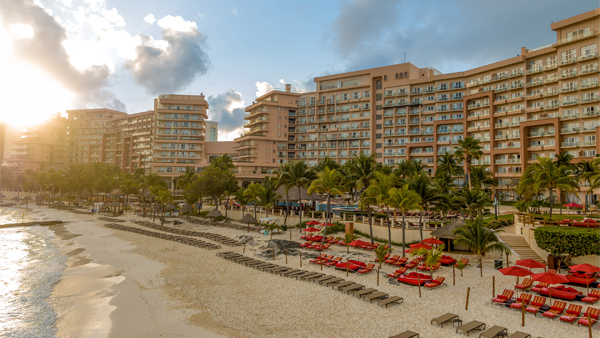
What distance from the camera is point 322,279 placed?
22.8 meters

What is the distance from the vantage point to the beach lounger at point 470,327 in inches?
583

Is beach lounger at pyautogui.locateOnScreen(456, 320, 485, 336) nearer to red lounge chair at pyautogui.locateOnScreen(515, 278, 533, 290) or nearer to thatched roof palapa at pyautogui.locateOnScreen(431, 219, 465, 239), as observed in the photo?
red lounge chair at pyautogui.locateOnScreen(515, 278, 533, 290)

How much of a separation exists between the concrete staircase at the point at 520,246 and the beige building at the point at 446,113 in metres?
34.9

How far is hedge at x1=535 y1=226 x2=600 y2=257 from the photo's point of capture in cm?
2264

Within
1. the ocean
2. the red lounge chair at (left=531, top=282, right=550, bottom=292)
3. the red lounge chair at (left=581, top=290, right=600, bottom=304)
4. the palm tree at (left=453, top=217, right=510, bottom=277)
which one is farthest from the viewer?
the palm tree at (left=453, top=217, right=510, bottom=277)

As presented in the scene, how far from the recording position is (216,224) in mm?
49219

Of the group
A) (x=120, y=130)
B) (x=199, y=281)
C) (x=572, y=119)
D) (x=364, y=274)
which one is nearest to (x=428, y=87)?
(x=572, y=119)

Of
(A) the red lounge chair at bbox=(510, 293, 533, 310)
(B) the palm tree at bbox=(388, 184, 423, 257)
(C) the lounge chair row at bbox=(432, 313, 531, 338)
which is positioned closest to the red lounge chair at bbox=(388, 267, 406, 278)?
(B) the palm tree at bbox=(388, 184, 423, 257)

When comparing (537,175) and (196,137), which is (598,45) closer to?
(537,175)

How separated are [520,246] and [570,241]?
17.2 ft

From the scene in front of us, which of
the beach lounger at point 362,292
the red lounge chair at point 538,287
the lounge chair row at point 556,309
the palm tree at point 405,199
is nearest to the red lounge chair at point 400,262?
the palm tree at point 405,199

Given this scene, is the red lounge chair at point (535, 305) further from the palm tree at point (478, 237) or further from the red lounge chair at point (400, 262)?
the red lounge chair at point (400, 262)

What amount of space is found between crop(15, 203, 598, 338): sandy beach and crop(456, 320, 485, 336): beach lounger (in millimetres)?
470

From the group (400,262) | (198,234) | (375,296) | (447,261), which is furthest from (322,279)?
(198,234)
